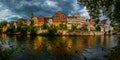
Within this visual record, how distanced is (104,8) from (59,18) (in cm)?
15280

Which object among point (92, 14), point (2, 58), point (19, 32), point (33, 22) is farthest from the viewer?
point (33, 22)

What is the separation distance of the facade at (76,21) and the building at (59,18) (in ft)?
11.2

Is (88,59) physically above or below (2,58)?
below

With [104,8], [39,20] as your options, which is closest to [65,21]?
[39,20]

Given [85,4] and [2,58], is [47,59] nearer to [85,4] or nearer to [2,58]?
[85,4]

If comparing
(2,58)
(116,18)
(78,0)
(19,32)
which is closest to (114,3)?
(116,18)

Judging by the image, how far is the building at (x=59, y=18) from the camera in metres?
179

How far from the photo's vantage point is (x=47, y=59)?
3703 centimetres

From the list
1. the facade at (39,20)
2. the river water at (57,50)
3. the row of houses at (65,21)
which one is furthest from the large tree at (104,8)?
the facade at (39,20)

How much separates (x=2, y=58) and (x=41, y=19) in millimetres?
177683

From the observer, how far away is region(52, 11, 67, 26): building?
179 meters

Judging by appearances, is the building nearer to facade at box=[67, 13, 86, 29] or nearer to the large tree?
facade at box=[67, 13, 86, 29]

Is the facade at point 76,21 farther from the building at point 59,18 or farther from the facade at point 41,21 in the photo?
the facade at point 41,21

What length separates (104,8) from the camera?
27.1 m
